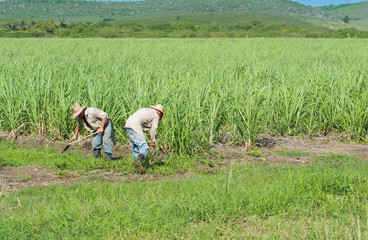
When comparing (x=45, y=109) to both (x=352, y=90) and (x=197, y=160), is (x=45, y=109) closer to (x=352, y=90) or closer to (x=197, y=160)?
(x=197, y=160)

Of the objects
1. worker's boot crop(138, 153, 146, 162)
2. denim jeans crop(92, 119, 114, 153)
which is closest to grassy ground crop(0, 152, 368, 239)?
worker's boot crop(138, 153, 146, 162)

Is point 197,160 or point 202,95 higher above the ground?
point 202,95

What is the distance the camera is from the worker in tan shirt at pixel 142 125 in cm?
570

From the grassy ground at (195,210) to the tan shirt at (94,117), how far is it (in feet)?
4.92

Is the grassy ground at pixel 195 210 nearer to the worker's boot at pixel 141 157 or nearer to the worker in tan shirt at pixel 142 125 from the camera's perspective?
the worker's boot at pixel 141 157

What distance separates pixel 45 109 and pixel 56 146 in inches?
36.1

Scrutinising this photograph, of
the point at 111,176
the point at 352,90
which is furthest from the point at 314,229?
the point at 352,90

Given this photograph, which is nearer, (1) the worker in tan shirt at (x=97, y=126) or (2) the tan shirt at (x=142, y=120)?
(2) the tan shirt at (x=142, y=120)

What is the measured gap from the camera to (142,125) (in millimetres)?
5930

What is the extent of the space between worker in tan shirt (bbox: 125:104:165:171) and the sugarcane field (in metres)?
0.02

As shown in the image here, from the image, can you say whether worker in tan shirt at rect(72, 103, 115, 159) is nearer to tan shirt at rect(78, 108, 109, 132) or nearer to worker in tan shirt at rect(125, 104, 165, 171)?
tan shirt at rect(78, 108, 109, 132)

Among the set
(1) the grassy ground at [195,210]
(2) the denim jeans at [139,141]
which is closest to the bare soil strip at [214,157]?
(2) the denim jeans at [139,141]

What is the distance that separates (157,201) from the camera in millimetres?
4219

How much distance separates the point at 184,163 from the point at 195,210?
1.96 meters
